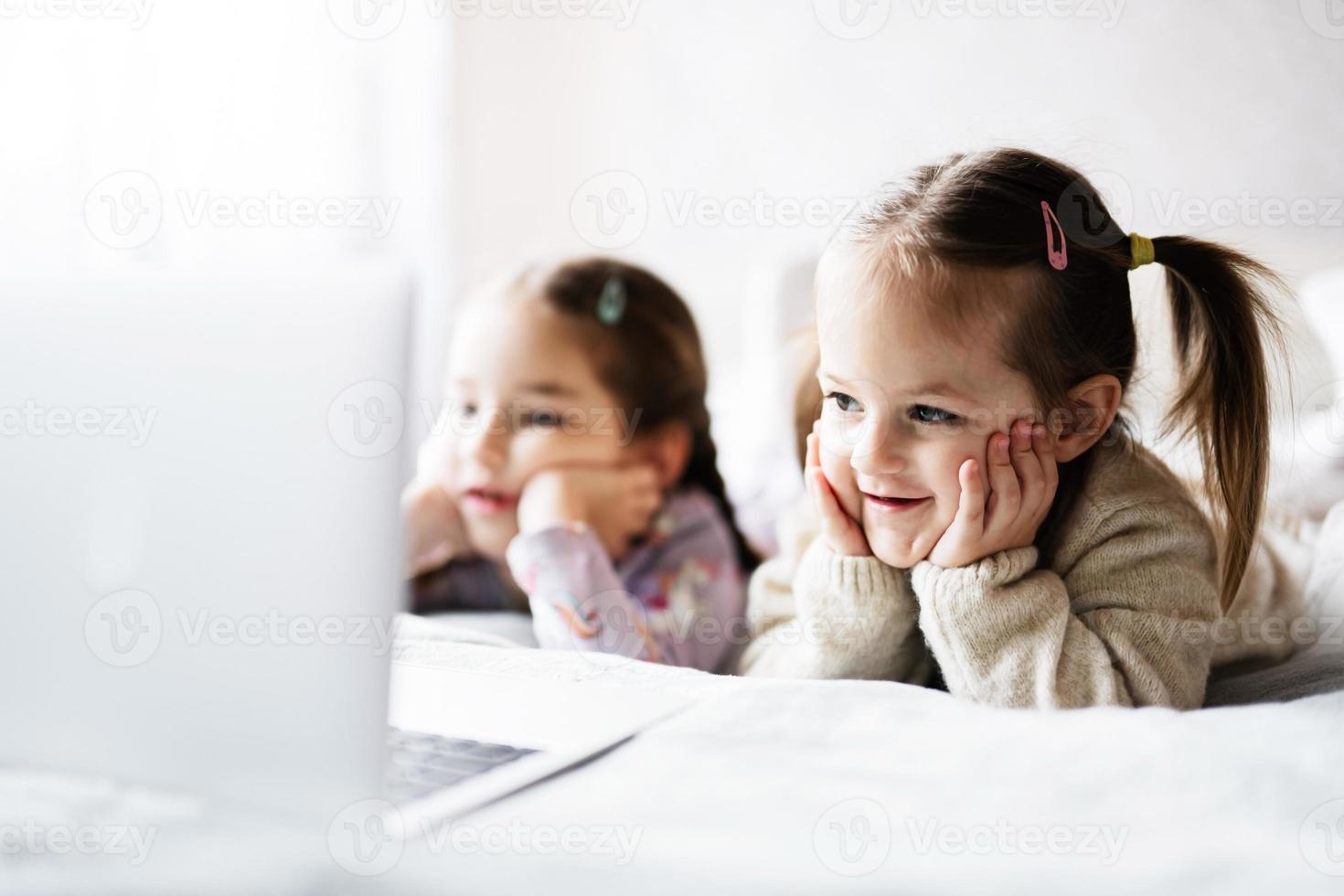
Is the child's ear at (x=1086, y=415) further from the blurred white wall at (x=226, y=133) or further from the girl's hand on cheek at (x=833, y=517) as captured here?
the blurred white wall at (x=226, y=133)

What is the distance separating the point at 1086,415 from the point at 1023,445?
0.20 feet

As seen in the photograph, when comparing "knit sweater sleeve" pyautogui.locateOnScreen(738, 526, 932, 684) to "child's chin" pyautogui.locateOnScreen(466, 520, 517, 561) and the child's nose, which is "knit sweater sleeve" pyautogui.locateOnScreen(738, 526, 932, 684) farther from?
"child's chin" pyautogui.locateOnScreen(466, 520, 517, 561)

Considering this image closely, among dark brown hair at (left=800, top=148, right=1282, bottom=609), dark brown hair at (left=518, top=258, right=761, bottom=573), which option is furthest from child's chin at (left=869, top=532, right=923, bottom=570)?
dark brown hair at (left=518, top=258, right=761, bottom=573)

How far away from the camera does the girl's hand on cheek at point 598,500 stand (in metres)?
1.16

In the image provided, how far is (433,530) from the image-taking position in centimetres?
129

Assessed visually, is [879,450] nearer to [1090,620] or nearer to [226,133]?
[1090,620]

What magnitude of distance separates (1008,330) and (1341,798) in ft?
1.09

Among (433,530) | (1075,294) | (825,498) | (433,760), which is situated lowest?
(433,530)

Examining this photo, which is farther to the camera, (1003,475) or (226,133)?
(226,133)

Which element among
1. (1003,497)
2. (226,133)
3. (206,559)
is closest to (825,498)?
(1003,497)

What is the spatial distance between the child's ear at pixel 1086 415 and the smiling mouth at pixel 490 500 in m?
0.65

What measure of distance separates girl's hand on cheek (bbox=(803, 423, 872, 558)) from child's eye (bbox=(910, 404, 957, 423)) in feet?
0.30

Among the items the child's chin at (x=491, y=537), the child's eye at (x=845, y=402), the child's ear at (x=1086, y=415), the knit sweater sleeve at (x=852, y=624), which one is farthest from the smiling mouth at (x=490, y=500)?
the child's ear at (x=1086, y=415)

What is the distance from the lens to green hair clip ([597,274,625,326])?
129 cm
